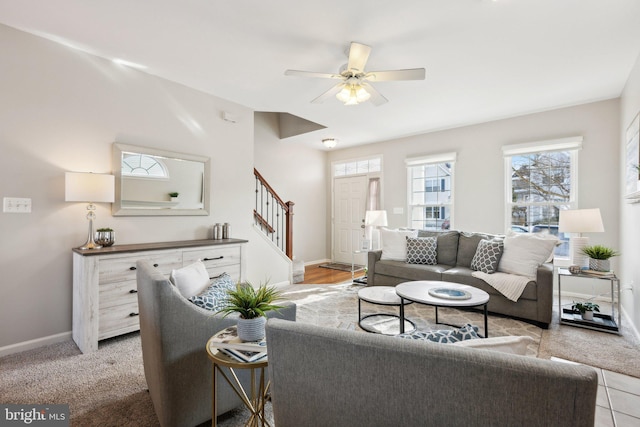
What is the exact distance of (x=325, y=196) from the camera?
713 cm

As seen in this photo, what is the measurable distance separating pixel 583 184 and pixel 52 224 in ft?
20.3

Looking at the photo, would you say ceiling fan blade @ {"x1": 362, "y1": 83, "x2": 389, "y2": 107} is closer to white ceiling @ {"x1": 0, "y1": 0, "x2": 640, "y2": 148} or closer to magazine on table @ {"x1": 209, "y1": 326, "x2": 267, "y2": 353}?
white ceiling @ {"x1": 0, "y1": 0, "x2": 640, "y2": 148}

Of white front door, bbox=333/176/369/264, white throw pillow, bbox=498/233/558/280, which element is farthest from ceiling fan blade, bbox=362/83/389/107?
white front door, bbox=333/176/369/264

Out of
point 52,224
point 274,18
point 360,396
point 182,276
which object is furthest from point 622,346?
point 52,224

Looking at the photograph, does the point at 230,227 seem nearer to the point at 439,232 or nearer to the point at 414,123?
the point at 439,232

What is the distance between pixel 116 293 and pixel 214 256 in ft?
3.24

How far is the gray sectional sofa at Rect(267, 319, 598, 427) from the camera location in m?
0.64

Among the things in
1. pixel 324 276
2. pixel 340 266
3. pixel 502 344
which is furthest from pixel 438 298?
pixel 340 266

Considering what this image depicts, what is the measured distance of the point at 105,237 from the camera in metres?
2.85

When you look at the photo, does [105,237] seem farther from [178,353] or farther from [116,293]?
[178,353]

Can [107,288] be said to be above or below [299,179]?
below

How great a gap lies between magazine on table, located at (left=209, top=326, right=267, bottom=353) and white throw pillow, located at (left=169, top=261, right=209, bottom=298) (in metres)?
0.42

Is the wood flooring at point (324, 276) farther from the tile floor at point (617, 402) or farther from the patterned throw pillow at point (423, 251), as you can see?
the tile floor at point (617, 402)

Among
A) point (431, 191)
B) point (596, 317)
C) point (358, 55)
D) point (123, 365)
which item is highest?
point (358, 55)
